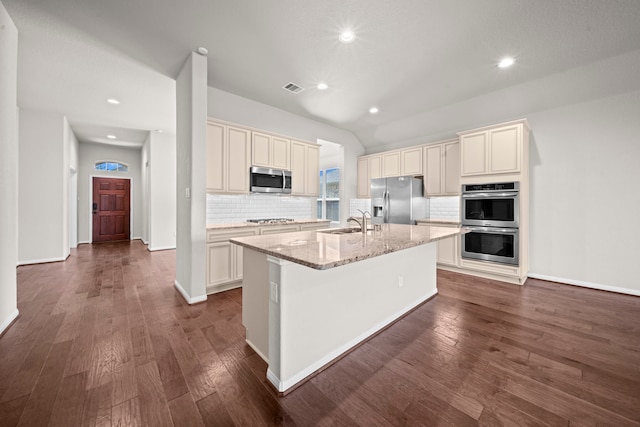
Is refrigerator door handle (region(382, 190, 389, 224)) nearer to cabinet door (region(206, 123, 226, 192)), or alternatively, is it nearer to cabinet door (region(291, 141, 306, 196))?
cabinet door (region(291, 141, 306, 196))

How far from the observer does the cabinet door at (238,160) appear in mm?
3768

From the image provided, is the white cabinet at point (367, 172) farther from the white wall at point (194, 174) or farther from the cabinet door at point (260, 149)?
the white wall at point (194, 174)

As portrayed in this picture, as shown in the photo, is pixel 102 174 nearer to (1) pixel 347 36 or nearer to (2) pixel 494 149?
(1) pixel 347 36

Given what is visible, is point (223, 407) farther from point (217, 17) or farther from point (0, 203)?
point (217, 17)

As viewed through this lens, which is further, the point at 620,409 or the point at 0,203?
the point at 0,203

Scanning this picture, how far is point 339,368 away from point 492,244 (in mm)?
3469

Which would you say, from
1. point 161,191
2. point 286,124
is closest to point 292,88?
point 286,124

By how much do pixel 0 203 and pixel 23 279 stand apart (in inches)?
101

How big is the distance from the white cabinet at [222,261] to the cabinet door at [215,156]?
2.41ft

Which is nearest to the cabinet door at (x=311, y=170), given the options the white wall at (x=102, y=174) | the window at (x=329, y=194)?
the window at (x=329, y=194)

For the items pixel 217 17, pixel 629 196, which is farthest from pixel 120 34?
pixel 629 196

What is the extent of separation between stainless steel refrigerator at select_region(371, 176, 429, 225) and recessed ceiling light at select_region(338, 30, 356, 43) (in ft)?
9.54

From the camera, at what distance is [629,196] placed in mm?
3395

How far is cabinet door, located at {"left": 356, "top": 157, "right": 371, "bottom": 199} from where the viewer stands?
600 cm
